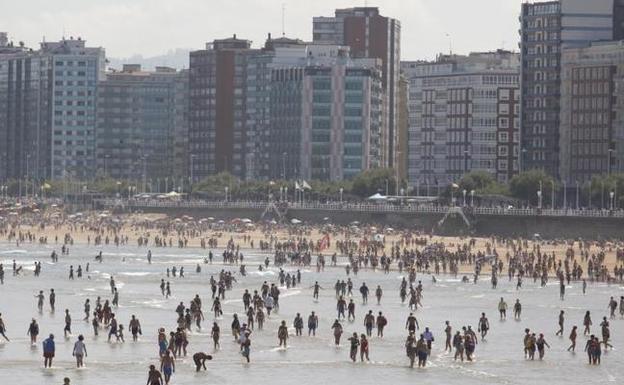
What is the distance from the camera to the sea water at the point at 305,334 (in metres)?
61.6

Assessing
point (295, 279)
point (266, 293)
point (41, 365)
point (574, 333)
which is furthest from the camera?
point (295, 279)

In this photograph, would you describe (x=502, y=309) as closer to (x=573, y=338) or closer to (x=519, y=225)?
(x=573, y=338)

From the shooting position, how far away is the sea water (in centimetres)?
6159

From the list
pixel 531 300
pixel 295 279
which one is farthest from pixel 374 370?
pixel 295 279

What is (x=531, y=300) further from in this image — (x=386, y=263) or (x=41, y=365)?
(x=41, y=365)

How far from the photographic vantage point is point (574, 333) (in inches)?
2734

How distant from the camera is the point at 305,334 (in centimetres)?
7475

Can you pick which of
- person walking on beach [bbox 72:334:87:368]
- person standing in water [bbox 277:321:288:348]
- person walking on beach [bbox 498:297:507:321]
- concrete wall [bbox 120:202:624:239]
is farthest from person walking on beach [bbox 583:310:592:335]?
concrete wall [bbox 120:202:624:239]

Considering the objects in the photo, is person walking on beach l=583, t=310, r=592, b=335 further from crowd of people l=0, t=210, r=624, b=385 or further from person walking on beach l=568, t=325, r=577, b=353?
person walking on beach l=568, t=325, r=577, b=353

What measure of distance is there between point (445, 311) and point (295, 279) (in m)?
20.9

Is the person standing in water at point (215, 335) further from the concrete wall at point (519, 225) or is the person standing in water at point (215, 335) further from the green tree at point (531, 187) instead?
the green tree at point (531, 187)

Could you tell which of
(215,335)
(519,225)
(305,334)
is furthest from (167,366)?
(519,225)

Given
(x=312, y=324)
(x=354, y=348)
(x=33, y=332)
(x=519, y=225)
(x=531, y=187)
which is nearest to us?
(x=354, y=348)

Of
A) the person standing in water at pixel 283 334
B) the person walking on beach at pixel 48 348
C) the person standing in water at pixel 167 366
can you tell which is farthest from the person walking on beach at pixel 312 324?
the person standing in water at pixel 167 366
